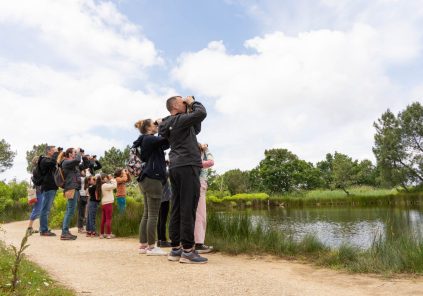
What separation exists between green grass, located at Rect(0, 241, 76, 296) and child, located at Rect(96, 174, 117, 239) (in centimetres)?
341

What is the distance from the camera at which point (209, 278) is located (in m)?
3.56

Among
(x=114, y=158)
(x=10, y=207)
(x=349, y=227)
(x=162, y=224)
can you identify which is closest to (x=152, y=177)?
(x=162, y=224)

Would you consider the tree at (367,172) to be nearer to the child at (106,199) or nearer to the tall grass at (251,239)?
the child at (106,199)

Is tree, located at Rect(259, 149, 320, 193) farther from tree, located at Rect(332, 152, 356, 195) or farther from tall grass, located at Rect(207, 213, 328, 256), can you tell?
tall grass, located at Rect(207, 213, 328, 256)

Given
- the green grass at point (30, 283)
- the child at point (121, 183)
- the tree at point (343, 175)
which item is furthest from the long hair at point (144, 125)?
the tree at point (343, 175)

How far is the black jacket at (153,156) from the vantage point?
4809 mm

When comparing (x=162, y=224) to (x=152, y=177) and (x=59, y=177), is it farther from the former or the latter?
(x=59, y=177)

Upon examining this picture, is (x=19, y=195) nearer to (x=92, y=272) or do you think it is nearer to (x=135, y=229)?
(x=135, y=229)

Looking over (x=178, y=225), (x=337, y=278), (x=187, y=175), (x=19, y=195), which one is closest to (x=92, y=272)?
(x=178, y=225)

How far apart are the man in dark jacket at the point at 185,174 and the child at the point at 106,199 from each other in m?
3.15

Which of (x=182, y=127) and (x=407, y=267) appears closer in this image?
(x=407, y=267)

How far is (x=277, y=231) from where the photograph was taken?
18.2ft

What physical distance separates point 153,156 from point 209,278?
6.04 ft

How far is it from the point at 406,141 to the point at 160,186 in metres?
38.8
